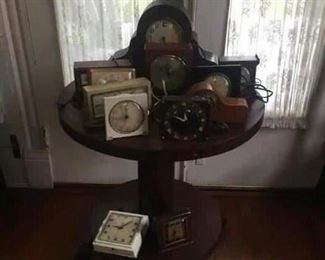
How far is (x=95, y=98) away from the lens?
3.94ft

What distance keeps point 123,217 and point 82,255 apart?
1.14 ft

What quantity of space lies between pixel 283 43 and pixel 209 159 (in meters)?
0.64

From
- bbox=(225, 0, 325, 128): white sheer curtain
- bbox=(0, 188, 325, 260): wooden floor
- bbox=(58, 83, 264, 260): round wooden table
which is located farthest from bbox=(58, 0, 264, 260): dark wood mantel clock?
bbox=(225, 0, 325, 128): white sheer curtain

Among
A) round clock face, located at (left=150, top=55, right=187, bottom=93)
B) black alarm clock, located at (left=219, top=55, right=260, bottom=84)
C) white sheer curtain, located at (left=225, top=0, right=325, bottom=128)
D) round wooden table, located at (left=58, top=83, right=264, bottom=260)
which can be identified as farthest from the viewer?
white sheer curtain, located at (left=225, top=0, right=325, bottom=128)

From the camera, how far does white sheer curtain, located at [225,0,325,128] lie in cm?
162

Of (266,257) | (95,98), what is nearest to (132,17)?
(95,98)

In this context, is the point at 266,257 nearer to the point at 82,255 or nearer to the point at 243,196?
the point at 243,196

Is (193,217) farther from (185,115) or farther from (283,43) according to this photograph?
(283,43)

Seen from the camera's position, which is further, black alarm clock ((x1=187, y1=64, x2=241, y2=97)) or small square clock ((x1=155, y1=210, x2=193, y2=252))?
small square clock ((x1=155, y1=210, x2=193, y2=252))

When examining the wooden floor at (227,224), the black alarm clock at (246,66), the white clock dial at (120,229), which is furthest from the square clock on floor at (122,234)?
the black alarm clock at (246,66)

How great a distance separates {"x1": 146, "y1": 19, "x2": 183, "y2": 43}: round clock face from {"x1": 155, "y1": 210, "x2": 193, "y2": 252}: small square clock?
0.59 m

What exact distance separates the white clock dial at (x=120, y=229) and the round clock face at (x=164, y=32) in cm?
61

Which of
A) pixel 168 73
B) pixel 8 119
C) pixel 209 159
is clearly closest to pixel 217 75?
pixel 168 73

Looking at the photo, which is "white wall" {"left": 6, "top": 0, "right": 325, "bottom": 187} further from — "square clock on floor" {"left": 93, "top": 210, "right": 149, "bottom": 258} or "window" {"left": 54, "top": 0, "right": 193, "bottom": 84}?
"square clock on floor" {"left": 93, "top": 210, "right": 149, "bottom": 258}
